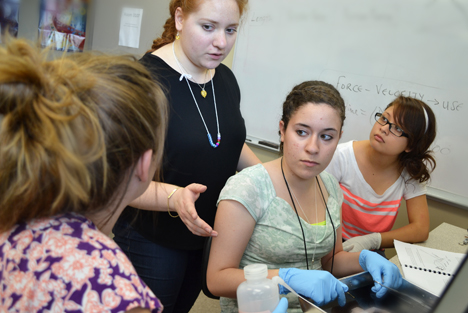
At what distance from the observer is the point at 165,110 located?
2.25ft

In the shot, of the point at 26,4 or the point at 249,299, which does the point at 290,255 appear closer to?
the point at 249,299

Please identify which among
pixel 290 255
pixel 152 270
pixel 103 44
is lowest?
pixel 152 270

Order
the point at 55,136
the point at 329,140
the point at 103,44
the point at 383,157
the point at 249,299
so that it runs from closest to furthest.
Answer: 1. the point at 55,136
2. the point at 249,299
3. the point at 329,140
4. the point at 383,157
5. the point at 103,44

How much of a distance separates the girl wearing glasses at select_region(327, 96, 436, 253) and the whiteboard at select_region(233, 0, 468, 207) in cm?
26

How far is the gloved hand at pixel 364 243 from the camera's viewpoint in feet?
4.81

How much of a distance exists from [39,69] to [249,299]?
1.91ft

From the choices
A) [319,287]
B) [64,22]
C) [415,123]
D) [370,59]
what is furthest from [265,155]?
[64,22]

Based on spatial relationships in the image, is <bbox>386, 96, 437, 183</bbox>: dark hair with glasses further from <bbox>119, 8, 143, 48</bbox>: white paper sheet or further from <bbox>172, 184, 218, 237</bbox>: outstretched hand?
<bbox>119, 8, 143, 48</bbox>: white paper sheet

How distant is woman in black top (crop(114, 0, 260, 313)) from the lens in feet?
3.80

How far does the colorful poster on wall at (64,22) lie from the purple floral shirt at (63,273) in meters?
2.96

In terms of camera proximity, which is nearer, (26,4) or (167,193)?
(167,193)

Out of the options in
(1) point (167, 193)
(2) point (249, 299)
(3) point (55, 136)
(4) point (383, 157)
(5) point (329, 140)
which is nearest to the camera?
(3) point (55, 136)

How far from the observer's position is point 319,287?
0.86 metres

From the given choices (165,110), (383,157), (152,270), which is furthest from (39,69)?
(383,157)
